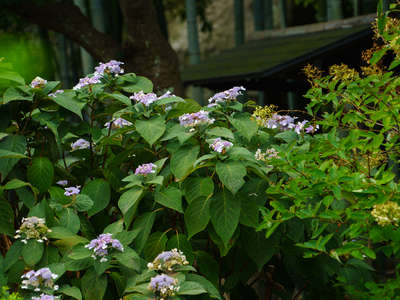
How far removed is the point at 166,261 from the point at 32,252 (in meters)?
0.52

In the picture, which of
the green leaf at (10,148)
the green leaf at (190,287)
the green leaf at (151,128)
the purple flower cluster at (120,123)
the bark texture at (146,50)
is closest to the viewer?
the green leaf at (190,287)

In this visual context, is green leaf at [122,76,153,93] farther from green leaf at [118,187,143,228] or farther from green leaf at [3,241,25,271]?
green leaf at [3,241,25,271]

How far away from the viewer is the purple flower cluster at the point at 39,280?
185 cm

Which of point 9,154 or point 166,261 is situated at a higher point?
point 9,154

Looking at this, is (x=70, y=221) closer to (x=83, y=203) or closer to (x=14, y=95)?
(x=83, y=203)

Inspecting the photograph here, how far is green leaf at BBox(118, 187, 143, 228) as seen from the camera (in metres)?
2.19

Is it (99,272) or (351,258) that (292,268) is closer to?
(351,258)

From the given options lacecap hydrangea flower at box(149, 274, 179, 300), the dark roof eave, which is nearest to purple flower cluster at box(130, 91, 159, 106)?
lacecap hydrangea flower at box(149, 274, 179, 300)

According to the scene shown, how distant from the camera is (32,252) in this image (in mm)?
2135

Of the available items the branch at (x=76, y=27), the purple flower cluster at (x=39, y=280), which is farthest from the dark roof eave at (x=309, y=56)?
the purple flower cluster at (x=39, y=280)

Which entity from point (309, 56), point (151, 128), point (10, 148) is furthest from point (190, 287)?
point (309, 56)

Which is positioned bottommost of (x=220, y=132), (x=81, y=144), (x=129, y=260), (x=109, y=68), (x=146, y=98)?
(x=129, y=260)

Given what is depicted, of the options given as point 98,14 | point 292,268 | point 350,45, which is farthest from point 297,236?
point 98,14

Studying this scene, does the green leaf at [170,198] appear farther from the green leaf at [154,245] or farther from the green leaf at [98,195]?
the green leaf at [98,195]
